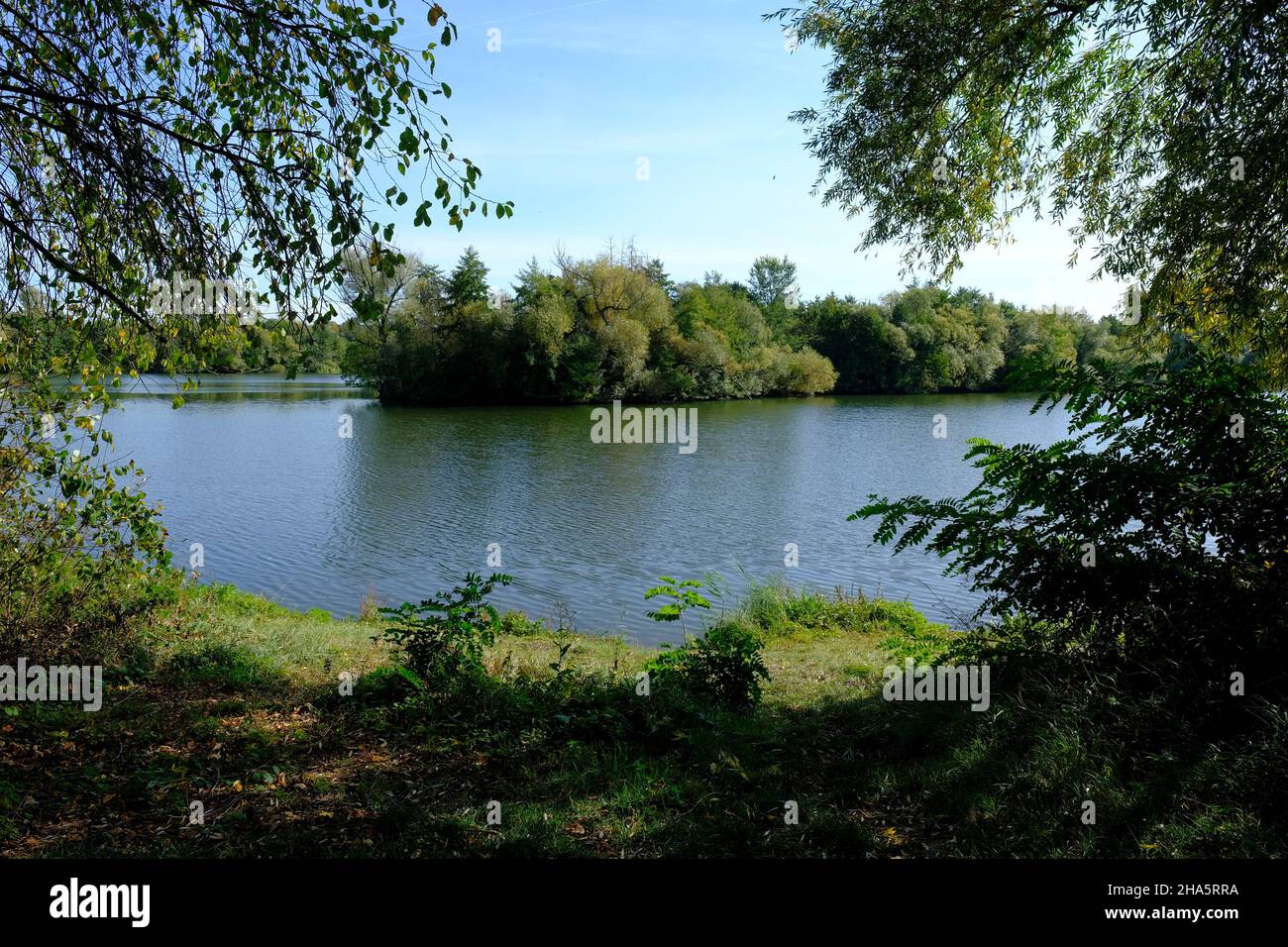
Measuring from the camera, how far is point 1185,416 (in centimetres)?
531

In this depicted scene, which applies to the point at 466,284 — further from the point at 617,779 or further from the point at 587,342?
the point at 617,779

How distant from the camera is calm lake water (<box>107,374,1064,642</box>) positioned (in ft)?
49.3

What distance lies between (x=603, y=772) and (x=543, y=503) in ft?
58.9

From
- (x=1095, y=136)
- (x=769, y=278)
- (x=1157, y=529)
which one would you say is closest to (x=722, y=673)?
(x=1157, y=529)

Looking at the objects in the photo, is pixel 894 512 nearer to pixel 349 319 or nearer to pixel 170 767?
pixel 349 319

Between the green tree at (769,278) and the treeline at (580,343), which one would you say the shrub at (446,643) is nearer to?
the treeline at (580,343)

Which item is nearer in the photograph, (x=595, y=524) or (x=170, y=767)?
(x=170, y=767)

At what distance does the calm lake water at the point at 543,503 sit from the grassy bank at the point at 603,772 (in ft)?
10.2

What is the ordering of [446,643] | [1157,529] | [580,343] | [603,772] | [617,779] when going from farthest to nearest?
[580,343] < [446,643] < [1157,529] < [603,772] < [617,779]

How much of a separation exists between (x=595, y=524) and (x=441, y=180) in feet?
49.3

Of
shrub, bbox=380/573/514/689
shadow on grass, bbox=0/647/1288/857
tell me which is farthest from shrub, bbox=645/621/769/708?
shrub, bbox=380/573/514/689

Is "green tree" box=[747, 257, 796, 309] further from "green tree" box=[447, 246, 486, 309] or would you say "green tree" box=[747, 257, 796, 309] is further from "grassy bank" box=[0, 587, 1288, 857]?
"grassy bank" box=[0, 587, 1288, 857]

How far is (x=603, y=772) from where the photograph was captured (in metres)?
5.06
